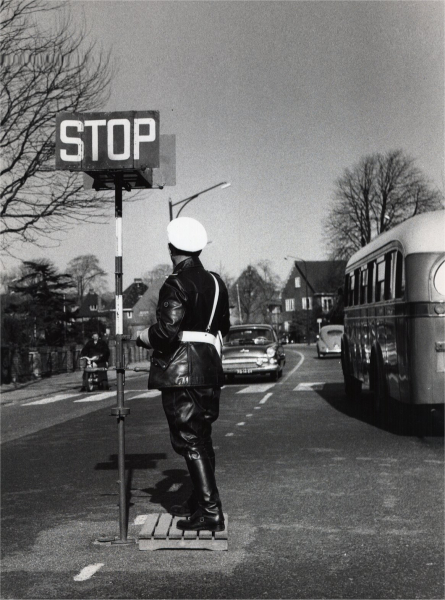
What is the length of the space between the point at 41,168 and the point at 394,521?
60.1 ft

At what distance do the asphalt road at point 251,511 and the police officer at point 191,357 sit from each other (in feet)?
1.93

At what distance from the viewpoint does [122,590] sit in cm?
482

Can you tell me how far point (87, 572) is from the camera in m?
5.23

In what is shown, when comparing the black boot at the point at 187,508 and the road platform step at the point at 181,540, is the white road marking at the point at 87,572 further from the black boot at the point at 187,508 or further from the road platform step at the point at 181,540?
the black boot at the point at 187,508

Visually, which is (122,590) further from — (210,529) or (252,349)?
(252,349)

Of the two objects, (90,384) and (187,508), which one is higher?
(187,508)

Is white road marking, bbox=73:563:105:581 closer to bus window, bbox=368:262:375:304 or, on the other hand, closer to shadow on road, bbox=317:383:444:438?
shadow on road, bbox=317:383:444:438

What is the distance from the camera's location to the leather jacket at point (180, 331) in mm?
5301

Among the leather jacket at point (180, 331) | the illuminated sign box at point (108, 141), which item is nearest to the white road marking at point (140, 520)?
the leather jacket at point (180, 331)

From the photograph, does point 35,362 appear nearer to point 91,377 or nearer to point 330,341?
point 91,377

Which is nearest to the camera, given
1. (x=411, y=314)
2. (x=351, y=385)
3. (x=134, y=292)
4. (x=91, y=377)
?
(x=411, y=314)

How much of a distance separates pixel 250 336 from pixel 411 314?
1457 centimetres

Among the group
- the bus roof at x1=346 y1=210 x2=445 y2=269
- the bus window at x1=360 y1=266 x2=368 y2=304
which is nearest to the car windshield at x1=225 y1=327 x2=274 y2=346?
the bus window at x1=360 y1=266 x2=368 y2=304

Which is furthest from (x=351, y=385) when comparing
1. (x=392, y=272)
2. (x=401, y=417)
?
(x=392, y=272)
